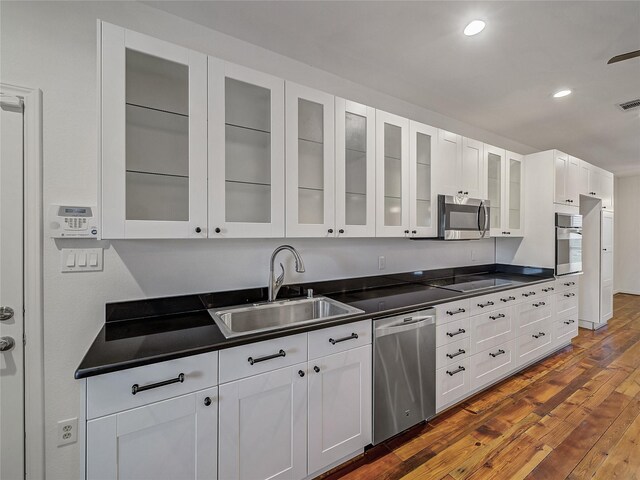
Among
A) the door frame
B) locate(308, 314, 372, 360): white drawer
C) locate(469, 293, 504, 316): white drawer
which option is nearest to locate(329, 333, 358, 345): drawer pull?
locate(308, 314, 372, 360): white drawer

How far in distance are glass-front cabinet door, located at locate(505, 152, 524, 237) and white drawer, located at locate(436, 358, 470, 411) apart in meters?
1.85

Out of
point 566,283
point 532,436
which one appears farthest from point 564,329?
point 532,436

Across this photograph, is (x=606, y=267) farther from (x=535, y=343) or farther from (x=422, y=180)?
(x=422, y=180)

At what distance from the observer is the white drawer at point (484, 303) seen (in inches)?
93.7

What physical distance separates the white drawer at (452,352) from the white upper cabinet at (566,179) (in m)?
2.24

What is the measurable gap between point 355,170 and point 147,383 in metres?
1.75

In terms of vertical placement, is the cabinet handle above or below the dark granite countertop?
below

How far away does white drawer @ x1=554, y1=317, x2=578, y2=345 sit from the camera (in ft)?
10.9

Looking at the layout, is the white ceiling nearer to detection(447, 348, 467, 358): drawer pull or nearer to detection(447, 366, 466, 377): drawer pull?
detection(447, 348, 467, 358): drawer pull

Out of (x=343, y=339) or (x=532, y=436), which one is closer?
(x=343, y=339)

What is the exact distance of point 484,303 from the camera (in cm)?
246

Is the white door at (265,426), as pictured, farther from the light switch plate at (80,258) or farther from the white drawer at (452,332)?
the white drawer at (452,332)

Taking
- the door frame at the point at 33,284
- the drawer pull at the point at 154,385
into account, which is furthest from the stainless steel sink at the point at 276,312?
the door frame at the point at 33,284

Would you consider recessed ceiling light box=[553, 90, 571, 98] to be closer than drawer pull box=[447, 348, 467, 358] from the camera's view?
No
